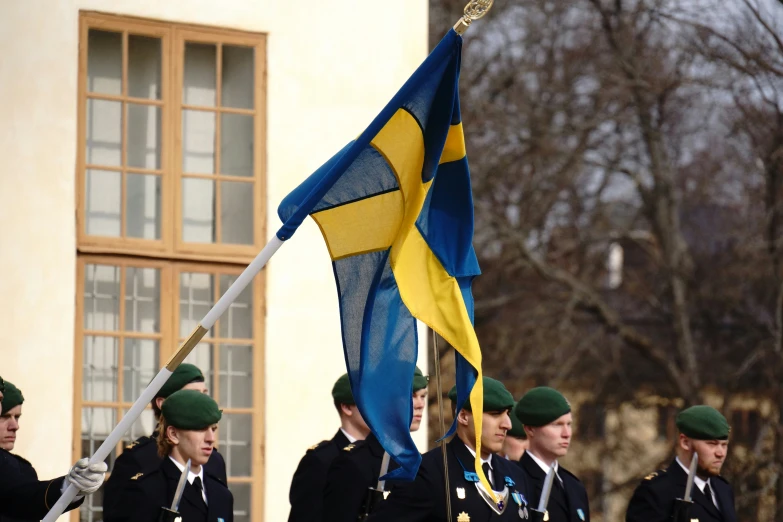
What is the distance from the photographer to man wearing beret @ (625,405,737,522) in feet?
33.9

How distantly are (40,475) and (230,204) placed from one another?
96.6 inches

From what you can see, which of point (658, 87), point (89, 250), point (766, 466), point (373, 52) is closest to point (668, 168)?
point (658, 87)

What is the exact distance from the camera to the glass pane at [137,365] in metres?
12.7

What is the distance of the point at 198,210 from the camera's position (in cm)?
1305

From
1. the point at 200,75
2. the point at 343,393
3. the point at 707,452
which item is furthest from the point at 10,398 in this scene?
the point at 200,75

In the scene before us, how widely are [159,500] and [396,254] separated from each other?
Result: 6.33ft

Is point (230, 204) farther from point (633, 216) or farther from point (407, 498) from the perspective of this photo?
point (633, 216)

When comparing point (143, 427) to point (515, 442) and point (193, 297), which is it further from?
point (515, 442)

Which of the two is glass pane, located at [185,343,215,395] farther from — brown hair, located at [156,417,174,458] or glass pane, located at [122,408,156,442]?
brown hair, located at [156,417,174,458]

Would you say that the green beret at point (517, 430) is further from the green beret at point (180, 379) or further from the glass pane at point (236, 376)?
the glass pane at point (236, 376)

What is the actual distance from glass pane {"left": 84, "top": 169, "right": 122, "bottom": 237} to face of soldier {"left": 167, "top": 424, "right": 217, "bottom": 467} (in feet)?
12.9

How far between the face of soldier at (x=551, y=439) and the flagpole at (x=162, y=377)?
297 centimetres

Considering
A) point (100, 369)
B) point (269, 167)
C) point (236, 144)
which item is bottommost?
point (100, 369)

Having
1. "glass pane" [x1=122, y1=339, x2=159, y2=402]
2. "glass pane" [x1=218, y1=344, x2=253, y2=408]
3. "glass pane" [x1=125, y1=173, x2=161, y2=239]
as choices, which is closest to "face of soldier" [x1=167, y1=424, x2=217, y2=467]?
"glass pane" [x1=122, y1=339, x2=159, y2=402]
